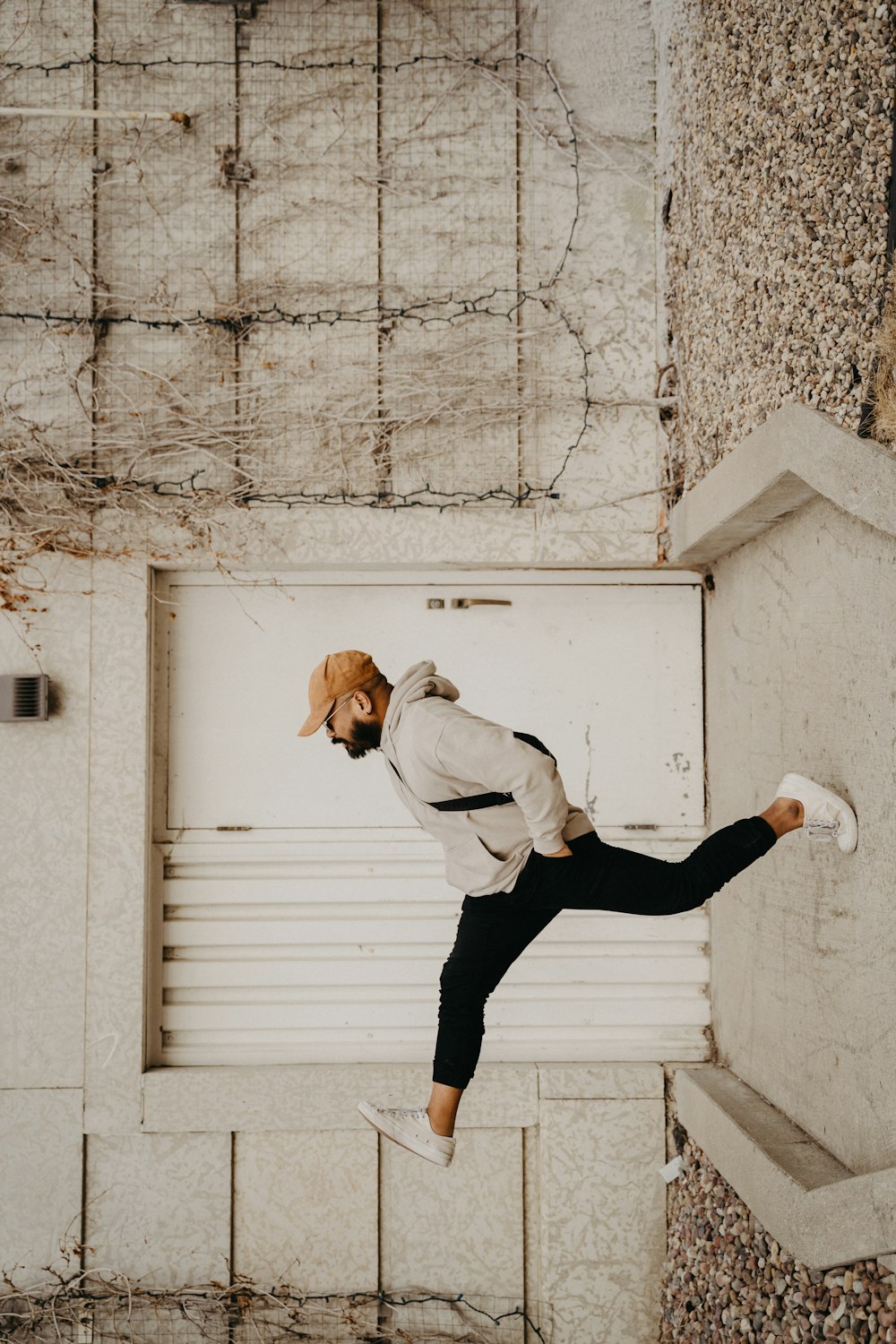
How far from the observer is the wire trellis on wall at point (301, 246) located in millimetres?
3512

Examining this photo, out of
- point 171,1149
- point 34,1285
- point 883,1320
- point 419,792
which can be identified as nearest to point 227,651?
point 419,792

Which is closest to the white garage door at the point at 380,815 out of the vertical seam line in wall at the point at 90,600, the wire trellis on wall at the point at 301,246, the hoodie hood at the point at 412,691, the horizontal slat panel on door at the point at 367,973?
the horizontal slat panel on door at the point at 367,973

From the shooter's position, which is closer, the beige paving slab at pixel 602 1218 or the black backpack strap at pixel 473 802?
the black backpack strap at pixel 473 802

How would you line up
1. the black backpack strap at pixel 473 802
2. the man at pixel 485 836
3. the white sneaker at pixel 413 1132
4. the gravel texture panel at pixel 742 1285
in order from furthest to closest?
1. the white sneaker at pixel 413 1132
2. the black backpack strap at pixel 473 802
3. the man at pixel 485 836
4. the gravel texture panel at pixel 742 1285

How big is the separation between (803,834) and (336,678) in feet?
5.38

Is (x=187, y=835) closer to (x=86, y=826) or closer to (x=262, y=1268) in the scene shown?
(x=86, y=826)

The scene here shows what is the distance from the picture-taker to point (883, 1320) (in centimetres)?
215

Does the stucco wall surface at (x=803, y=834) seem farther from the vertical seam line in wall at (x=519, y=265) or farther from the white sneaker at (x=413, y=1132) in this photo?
the white sneaker at (x=413, y=1132)

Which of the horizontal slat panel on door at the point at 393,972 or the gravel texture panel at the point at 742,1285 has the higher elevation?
the horizontal slat panel on door at the point at 393,972

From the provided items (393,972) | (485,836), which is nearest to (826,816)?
(485,836)

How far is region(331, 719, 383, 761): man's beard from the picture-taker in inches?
102

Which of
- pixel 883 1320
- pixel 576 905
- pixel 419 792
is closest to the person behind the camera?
pixel 883 1320

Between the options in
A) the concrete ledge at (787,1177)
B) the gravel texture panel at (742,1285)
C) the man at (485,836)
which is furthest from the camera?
the man at (485,836)

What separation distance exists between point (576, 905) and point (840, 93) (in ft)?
8.43
